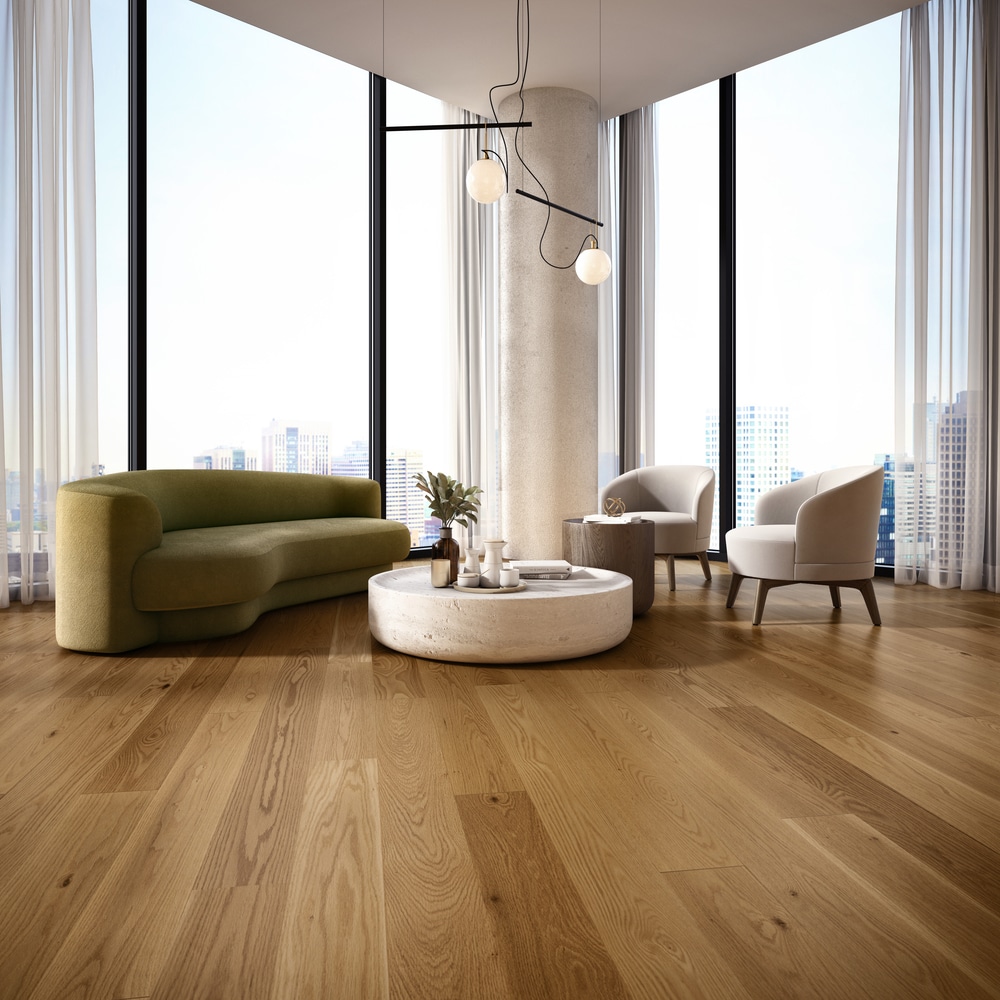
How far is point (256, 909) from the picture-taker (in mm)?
1344

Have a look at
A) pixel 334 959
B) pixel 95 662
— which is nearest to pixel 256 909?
pixel 334 959

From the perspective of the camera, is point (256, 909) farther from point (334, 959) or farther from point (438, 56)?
point (438, 56)

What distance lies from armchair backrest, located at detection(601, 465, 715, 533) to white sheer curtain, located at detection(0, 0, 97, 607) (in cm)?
325

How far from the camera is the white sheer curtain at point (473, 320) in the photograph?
20.0ft

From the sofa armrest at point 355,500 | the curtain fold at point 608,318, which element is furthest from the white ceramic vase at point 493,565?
the curtain fold at point 608,318

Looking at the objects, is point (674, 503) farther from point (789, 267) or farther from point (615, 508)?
point (789, 267)

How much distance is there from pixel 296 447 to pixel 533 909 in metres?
4.65

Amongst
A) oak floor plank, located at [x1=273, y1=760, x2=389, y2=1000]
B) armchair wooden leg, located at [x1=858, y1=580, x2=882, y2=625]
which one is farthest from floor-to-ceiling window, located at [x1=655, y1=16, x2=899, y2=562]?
oak floor plank, located at [x1=273, y1=760, x2=389, y2=1000]

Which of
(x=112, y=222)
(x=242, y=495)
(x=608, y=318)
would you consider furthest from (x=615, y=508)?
(x=112, y=222)

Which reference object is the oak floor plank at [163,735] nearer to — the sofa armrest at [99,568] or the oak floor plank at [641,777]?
the sofa armrest at [99,568]

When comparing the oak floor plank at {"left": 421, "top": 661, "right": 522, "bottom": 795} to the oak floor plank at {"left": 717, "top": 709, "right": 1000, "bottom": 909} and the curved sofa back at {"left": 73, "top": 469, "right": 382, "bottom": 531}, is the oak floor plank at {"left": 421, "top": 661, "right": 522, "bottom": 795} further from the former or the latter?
the curved sofa back at {"left": 73, "top": 469, "right": 382, "bottom": 531}

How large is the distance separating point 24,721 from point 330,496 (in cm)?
291

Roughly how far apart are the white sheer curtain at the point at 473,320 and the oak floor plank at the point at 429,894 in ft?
13.8

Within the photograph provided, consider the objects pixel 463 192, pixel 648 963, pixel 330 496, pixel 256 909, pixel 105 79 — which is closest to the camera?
pixel 648 963
